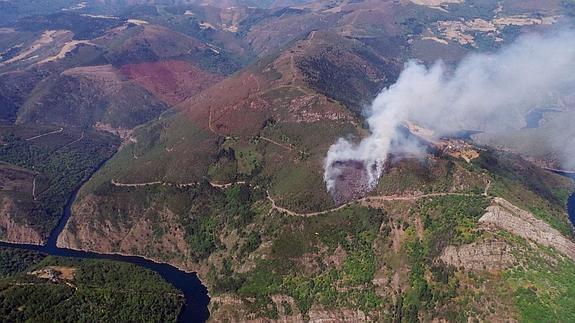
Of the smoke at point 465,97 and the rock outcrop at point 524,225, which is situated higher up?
the rock outcrop at point 524,225

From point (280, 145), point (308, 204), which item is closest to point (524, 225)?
point (308, 204)

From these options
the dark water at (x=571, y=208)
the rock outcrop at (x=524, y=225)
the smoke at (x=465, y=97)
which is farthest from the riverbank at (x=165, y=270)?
the dark water at (x=571, y=208)

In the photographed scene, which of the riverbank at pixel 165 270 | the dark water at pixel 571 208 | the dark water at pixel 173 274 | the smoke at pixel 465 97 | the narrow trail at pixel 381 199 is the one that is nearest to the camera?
the narrow trail at pixel 381 199

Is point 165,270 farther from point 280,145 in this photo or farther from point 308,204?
point 280,145

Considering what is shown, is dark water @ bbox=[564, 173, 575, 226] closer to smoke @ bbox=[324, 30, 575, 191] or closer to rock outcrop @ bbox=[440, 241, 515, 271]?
rock outcrop @ bbox=[440, 241, 515, 271]

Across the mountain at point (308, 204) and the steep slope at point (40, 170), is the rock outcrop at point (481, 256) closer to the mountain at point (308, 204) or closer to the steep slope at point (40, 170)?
the mountain at point (308, 204)

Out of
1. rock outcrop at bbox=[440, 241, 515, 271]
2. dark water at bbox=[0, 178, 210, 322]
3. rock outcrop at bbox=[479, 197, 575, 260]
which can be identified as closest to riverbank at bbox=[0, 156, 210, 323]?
dark water at bbox=[0, 178, 210, 322]

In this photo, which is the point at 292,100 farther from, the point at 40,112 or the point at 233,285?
the point at 40,112

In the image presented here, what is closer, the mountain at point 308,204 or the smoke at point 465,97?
the mountain at point 308,204
